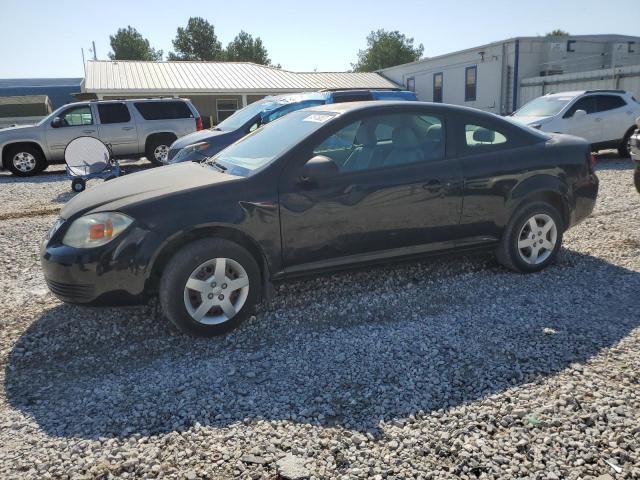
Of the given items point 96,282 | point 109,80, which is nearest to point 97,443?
point 96,282

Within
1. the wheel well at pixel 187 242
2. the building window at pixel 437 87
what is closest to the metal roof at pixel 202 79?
the building window at pixel 437 87

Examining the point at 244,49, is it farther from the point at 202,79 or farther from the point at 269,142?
the point at 269,142

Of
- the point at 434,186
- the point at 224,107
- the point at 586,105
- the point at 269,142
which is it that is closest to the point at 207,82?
the point at 224,107

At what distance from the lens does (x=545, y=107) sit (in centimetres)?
1272

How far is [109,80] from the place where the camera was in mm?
26094

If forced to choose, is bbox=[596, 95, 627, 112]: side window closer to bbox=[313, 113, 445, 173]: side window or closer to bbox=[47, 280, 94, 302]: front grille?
bbox=[313, 113, 445, 173]: side window

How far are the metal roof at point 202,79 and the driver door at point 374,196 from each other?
23.8 meters

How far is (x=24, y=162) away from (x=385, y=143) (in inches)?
472

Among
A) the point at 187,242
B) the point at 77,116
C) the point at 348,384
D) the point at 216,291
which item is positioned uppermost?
the point at 77,116

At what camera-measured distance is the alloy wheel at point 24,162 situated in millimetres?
12961

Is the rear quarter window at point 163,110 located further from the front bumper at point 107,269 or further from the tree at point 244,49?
the tree at point 244,49

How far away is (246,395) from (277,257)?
117 centimetres

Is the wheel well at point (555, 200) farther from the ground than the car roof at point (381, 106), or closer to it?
closer to it

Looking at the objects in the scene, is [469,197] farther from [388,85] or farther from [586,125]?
[388,85]
